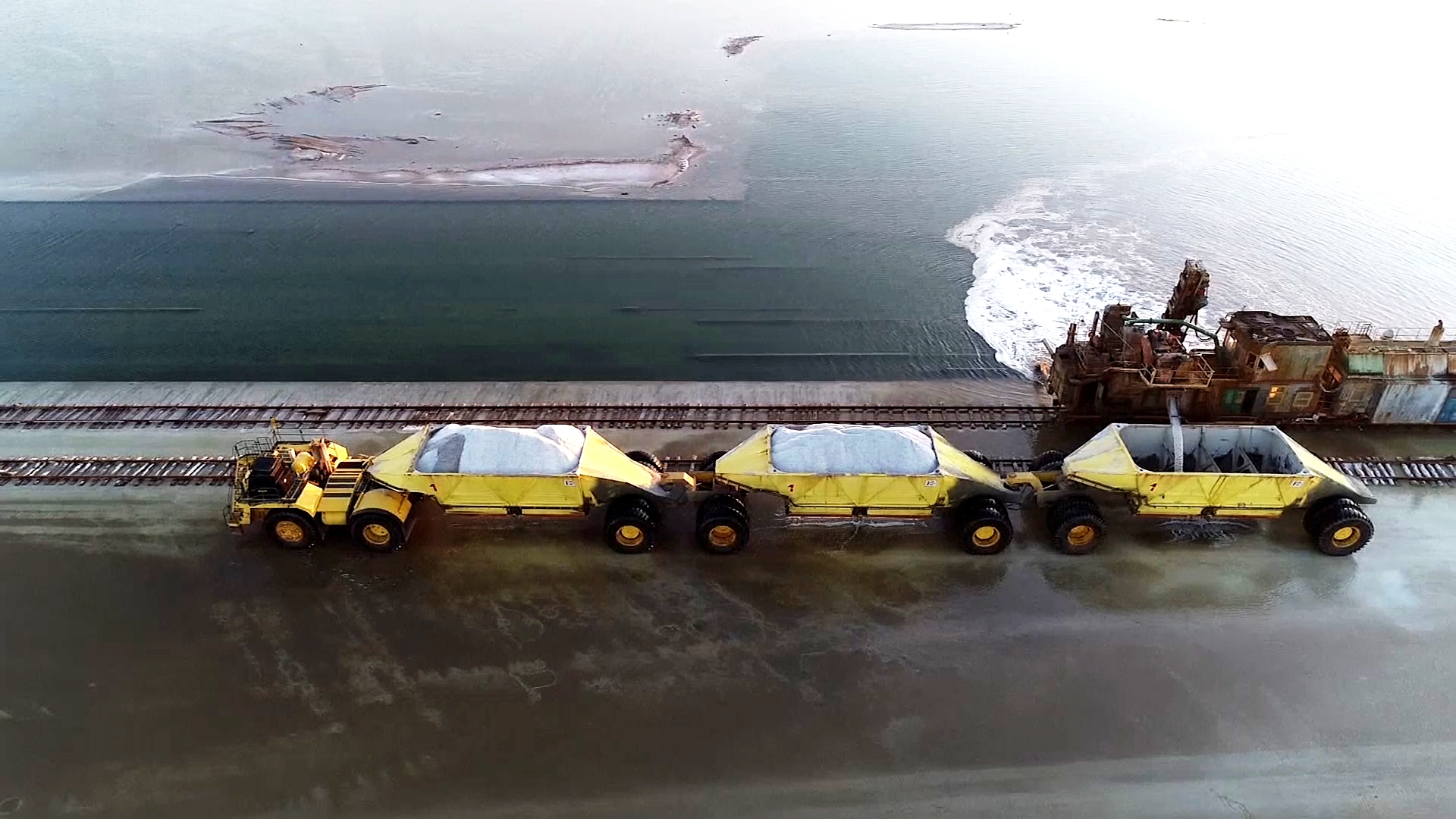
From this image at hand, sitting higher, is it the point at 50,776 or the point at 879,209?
the point at 879,209

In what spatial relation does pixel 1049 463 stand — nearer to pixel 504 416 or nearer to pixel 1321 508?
pixel 1321 508

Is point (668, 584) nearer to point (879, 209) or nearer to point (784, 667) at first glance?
point (784, 667)

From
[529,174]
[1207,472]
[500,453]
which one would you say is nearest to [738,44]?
[529,174]

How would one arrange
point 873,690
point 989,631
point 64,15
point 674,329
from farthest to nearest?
point 64,15
point 674,329
point 989,631
point 873,690

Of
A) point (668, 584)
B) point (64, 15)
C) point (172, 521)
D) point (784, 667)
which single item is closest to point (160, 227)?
point (172, 521)

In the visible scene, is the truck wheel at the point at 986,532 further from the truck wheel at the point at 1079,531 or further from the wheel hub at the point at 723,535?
the wheel hub at the point at 723,535

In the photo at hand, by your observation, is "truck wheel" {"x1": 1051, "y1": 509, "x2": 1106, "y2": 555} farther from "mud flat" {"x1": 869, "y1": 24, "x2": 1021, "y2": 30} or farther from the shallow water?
"mud flat" {"x1": 869, "y1": 24, "x2": 1021, "y2": 30}
